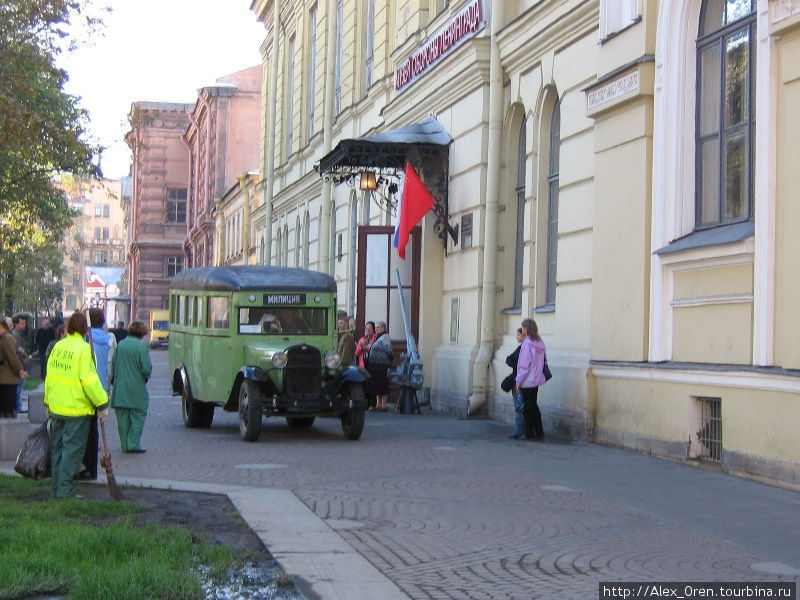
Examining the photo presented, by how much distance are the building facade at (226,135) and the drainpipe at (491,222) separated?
1488 inches

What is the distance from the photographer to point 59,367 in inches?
409

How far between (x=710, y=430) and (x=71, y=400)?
6.30m

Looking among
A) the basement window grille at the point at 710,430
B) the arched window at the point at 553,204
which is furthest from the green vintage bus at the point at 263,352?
the basement window grille at the point at 710,430

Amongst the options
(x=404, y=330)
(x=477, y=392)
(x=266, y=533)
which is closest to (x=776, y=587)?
(x=266, y=533)

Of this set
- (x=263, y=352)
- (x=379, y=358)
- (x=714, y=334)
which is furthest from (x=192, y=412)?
(x=714, y=334)

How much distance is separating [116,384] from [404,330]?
31.8ft

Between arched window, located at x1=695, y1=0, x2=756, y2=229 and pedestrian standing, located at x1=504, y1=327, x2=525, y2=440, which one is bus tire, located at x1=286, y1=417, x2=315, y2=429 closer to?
pedestrian standing, located at x1=504, y1=327, x2=525, y2=440

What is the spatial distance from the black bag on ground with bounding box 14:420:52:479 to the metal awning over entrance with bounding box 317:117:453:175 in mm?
11325

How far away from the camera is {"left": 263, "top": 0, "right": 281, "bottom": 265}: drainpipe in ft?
132

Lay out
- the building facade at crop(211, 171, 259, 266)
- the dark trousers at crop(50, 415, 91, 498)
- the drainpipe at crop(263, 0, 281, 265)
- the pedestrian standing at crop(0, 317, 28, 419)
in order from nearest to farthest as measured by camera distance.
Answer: the dark trousers at crop(50, 415, 91, 498), the pedestrian standing at crop(0, 317, 28, 419), the drainpipe at crop(263, 0, 281, 265), the building facade at crop(211, 171, 259, 266)

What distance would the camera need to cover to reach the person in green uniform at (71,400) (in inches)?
406

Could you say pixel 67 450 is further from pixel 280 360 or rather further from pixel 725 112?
pixel 725 112

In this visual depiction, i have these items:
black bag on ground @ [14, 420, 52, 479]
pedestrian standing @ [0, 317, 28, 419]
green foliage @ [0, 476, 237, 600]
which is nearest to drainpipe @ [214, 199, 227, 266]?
pedestrian standing @ [0, 317, 28, 419]

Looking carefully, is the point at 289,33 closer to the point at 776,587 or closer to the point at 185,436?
the point at 185,436
